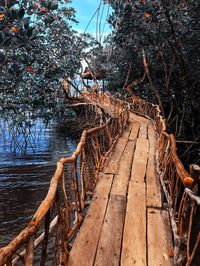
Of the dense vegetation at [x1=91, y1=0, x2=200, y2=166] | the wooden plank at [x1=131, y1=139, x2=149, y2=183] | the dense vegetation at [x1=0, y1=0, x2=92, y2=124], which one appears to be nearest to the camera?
the wooden plank at [x1=131, y1=139, x2=149, y2=183]

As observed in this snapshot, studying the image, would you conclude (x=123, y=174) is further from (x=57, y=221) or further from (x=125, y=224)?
(x=57, y=221)

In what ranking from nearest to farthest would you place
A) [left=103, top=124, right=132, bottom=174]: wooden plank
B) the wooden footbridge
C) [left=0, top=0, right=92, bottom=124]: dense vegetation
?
1. the wooden footbridge
2. [left=103, top=124, right=132, bottom=174]: wooden plank
3. [left=0, top=0, right=92, bottom=124]: dense vegetation

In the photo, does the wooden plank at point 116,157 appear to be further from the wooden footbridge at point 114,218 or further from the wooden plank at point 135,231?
the wooden plank at point 135,231

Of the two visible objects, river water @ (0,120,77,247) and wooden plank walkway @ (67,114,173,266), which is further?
river water @ (0,120,77,247)

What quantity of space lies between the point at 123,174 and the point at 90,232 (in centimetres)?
296

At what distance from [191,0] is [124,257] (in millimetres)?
12843

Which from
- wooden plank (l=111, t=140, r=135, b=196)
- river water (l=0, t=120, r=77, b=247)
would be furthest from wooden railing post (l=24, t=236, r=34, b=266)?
river water (l=0, t=120, r=77, b=247)

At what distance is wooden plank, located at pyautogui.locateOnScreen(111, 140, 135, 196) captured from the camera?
6.43 metres

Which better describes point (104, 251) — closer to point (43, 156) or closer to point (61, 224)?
point (61, 224)

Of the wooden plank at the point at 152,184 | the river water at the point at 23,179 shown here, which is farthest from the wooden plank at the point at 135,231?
the river water at the point at 23,179

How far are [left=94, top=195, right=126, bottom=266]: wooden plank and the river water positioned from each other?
4.83 metres

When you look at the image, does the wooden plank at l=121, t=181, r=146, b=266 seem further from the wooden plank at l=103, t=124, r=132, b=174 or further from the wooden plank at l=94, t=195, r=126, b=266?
the wooden plank at l=103, t=124, r=132, b=174

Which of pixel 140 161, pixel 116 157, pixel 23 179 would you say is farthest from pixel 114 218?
pixel 23 179

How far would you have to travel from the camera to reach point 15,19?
7.39 m
